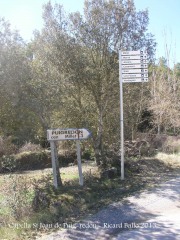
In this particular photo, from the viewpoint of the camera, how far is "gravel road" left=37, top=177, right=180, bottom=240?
5.23 meters

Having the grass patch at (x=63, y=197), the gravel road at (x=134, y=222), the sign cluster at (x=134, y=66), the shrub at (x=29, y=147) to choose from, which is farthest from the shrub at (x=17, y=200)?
the shrub at (x=29, y=147)

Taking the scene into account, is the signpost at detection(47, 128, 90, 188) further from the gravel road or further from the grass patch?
the gravel road

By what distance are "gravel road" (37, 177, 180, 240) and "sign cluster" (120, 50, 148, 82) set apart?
11.1 ft

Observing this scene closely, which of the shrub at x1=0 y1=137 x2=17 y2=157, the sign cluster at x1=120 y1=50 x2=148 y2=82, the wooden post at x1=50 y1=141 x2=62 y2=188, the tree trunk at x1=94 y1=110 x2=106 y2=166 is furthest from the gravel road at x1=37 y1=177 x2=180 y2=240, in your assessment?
the shrub at x1=0 y1=137 x2=17 y2=157

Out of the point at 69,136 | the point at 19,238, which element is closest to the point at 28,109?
the point at 69,136

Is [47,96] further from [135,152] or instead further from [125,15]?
[135,152]

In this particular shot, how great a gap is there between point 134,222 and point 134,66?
4938 mm

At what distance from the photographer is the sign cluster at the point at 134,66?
356 inches

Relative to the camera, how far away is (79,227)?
5672mm

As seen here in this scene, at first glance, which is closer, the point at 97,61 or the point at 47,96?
the point at 47,96

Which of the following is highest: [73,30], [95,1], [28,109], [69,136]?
[95,1]

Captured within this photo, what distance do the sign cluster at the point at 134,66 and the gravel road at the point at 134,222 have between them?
3384 millimetres

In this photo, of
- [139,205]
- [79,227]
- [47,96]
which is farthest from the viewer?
[47,96]

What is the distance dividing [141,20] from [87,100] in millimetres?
2925
